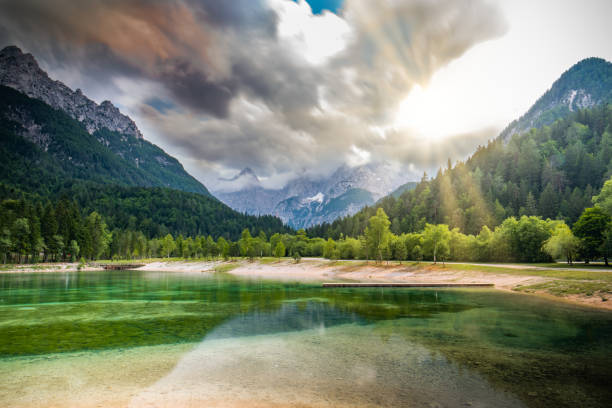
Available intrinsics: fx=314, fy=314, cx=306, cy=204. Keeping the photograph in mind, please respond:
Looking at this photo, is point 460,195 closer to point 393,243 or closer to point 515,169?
point 515,169

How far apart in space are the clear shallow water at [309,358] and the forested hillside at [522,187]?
128 m

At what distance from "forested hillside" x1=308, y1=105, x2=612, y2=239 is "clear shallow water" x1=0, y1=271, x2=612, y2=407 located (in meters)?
128

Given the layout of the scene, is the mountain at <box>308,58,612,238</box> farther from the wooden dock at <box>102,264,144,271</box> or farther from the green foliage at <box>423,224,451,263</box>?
the wooden dock at <box>102,264,144,271</box>

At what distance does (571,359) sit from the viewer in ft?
55.5

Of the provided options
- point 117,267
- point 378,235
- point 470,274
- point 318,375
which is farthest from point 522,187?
point 117,267

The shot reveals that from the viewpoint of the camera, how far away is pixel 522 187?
159 metres

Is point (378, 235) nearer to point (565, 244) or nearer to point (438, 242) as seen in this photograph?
point (438, 242)

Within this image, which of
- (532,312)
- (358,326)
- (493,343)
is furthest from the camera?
(532,312)

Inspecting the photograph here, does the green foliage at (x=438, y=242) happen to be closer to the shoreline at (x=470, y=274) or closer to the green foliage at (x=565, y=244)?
the shoreline at (x=470, y=274)

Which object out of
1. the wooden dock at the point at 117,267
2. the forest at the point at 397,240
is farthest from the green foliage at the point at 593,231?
the wooden dock at the point at 117,267

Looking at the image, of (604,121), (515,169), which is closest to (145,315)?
(515,169)

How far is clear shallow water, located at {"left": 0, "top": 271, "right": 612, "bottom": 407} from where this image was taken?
12.2 meters

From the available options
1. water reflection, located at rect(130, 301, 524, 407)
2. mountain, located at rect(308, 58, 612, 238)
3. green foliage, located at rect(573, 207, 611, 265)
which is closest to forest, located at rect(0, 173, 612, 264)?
green foliage, located at rect(573, 207, 611, 265)

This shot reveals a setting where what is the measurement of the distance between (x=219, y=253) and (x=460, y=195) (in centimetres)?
14264
